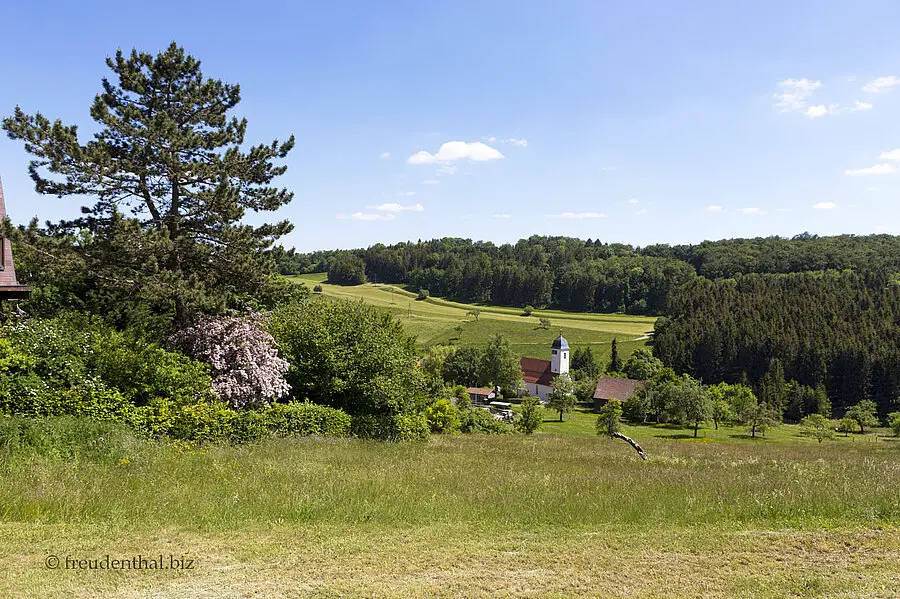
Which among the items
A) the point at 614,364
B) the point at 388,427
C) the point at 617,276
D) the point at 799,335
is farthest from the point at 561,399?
the point at 617,276

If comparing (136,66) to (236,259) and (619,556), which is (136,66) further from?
(619,556)

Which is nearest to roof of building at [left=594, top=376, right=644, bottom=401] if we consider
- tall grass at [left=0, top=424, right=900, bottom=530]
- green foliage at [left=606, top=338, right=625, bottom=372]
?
green foliage at [left=606, top=338, right=625, bottom=372]

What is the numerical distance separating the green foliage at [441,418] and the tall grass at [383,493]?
17282 millimetres

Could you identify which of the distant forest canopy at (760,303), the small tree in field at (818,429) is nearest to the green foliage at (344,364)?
the small tree in field at (818,429)

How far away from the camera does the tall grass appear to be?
8508 mm

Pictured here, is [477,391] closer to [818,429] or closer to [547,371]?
[547,371]

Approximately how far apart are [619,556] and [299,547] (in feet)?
12.9

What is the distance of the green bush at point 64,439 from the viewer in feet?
35.8

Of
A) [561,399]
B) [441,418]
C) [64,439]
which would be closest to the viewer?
[64,439]

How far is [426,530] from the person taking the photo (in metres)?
8.16

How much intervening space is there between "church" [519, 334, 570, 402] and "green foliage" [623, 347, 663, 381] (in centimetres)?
1170

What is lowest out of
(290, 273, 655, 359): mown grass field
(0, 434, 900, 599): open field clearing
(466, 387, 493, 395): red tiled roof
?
(466, 387, 493, 395): red tiled roof

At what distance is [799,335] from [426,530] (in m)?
131

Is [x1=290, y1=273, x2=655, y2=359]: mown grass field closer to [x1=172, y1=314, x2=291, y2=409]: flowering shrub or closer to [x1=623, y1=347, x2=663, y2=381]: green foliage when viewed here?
[x1=623, y1=347, x2=663, y2=381]: green foliage
